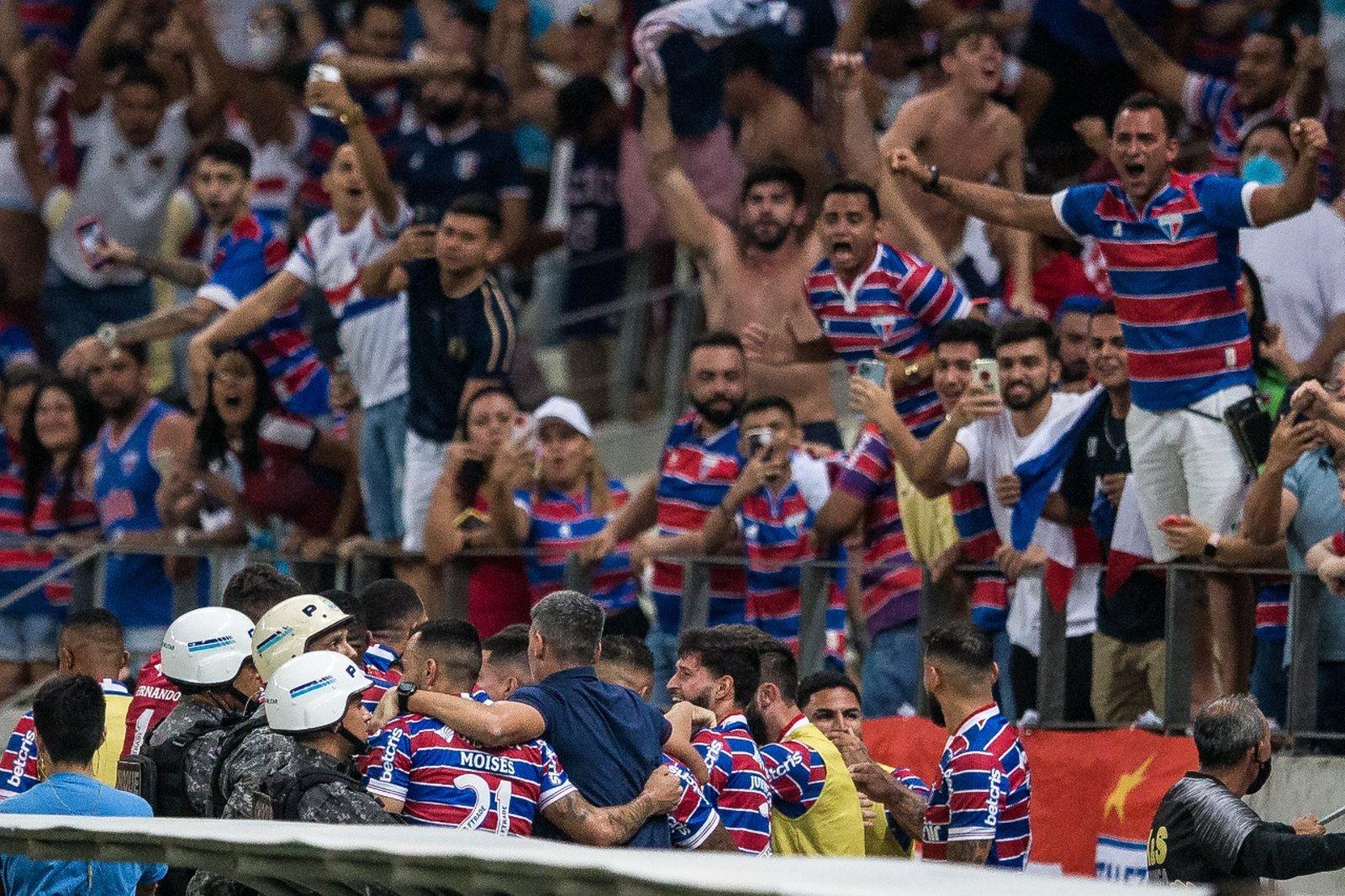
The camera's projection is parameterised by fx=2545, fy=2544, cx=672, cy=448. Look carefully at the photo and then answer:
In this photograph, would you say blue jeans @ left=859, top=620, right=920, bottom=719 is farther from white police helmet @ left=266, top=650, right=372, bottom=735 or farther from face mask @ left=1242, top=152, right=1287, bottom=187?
white police helmet @ left=266, top=650, right=372, bottom=735

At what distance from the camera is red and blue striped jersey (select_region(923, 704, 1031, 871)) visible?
349 inches

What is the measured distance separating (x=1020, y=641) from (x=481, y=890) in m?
4.85

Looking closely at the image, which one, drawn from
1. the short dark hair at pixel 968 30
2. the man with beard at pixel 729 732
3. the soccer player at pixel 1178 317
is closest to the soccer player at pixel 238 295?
the short dark hair at pixel 968 30

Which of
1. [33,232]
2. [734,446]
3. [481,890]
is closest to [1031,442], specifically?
[734,446]

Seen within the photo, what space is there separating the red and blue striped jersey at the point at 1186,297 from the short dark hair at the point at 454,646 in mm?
3152

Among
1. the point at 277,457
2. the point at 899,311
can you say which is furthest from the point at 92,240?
the point at 899,311

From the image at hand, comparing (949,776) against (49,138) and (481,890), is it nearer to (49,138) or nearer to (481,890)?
(481,890)

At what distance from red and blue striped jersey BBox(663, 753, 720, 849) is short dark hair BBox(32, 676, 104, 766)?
74.1 inches

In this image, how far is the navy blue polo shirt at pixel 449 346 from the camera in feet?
41.3

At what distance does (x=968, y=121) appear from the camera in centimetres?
1326

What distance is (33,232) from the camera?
1639cm

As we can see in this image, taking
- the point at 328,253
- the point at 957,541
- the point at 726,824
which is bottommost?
the point at 726,824

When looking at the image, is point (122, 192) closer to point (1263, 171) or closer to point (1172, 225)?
point (1263, 171)

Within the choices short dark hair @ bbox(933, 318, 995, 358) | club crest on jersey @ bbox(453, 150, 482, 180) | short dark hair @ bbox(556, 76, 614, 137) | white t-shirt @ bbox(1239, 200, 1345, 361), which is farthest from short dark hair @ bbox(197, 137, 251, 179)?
white t-shirt @ bbox(1239, 200, 1345, 361)
